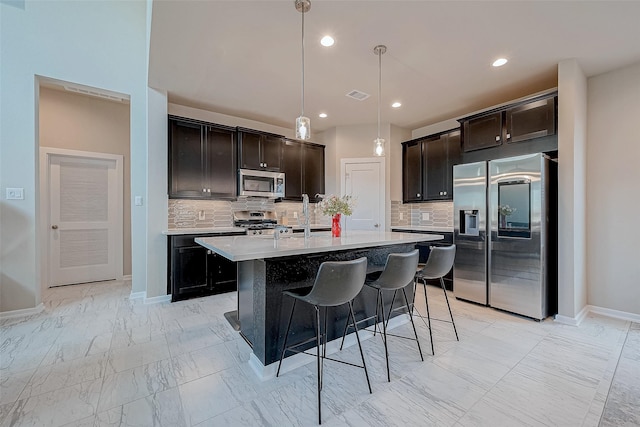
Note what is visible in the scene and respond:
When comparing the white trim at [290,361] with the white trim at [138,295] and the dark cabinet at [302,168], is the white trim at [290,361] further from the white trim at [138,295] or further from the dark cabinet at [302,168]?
the dark cabinet at [302,168]

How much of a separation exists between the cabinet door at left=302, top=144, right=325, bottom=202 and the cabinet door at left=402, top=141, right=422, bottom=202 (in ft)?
5.01

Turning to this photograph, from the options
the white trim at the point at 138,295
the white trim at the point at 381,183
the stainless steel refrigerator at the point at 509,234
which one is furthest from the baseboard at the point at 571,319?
the white trim at the point at 138,295

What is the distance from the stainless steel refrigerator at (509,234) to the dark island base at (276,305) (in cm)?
185

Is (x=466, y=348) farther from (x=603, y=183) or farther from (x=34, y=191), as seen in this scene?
(x=34, y=191)

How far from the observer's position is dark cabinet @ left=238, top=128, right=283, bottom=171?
4.36 meters

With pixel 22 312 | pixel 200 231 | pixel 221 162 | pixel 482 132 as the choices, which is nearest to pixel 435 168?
pixel 482 132

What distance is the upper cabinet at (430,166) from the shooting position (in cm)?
438

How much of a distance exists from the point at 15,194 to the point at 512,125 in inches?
224

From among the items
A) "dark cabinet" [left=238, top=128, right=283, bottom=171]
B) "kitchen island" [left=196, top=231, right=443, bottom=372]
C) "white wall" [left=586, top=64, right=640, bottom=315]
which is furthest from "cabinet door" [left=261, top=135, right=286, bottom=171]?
"white wall" [left=586, top=64, right=640, bottom=315]

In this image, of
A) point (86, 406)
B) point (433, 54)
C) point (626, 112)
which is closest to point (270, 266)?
point (86, 406)

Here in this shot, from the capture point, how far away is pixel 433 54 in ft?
8.96

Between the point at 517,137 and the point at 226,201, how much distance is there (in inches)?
163

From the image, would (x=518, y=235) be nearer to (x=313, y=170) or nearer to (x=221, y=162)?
(x=313, y=170)

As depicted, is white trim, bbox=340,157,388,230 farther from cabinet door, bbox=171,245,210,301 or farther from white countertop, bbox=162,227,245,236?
cabinet door, bbox=171,245,210,301
